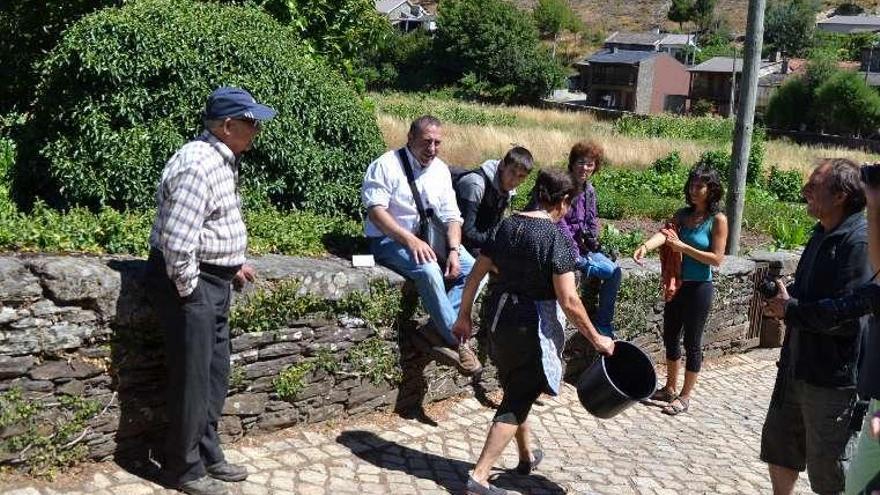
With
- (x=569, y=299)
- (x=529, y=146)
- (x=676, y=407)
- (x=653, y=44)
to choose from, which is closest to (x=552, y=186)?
(x=569, y=299)

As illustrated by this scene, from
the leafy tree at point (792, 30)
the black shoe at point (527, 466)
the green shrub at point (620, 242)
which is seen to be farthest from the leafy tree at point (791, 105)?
the black shoe at point (527, 466)

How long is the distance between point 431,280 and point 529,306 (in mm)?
1106

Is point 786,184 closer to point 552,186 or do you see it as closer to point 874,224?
point 552,186

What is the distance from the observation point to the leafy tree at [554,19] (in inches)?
4304

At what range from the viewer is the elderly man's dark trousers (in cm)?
459

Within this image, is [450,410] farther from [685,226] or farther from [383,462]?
[685,226]

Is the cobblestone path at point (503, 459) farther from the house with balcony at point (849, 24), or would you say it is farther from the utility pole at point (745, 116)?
the house with balcony at point (849, 24)

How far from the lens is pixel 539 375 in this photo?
5.10 metres

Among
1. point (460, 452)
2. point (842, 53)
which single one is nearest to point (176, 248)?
point (460, 452)

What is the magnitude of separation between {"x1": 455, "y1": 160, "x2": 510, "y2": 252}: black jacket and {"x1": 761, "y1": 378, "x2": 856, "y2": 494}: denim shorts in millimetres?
2452

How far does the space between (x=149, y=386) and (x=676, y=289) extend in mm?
4138

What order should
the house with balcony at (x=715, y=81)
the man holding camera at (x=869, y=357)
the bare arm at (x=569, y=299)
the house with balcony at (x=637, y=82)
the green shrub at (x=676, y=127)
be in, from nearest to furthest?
the man holding camera at (x=869, y=357) → the bare arm at (x=569, y=299) → the green shrub at (x=676, y=127) → the house with balcony at (x=637, y=82) → the house with balcony at (x=715, y=81)

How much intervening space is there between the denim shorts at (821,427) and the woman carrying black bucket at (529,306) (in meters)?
1.01

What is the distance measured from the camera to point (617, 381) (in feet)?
18.5
